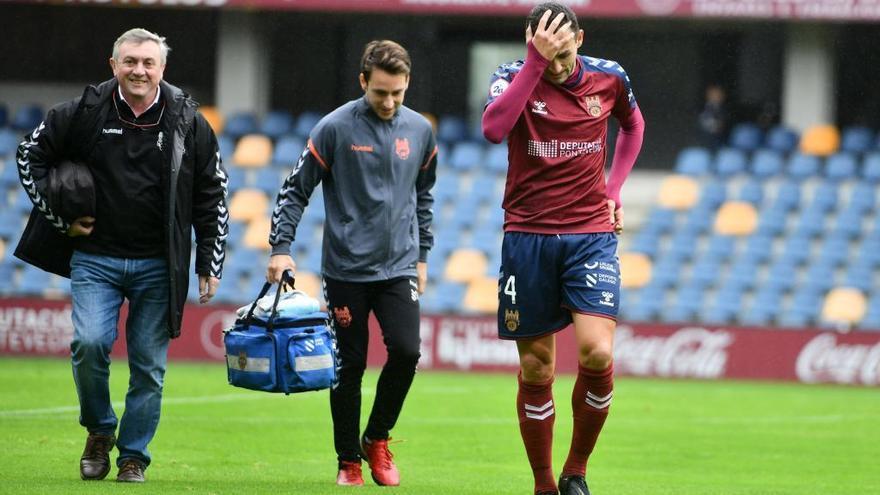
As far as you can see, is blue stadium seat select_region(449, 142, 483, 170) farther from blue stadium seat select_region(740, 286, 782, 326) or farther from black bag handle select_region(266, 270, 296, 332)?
black bag handle select_region(266, 270, 296, 332)

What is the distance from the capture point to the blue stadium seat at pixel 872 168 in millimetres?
21812

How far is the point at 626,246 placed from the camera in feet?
72.4

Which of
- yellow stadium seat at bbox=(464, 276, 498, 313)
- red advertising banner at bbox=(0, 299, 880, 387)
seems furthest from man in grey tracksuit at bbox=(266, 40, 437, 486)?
yellow stadium seat at bbox=(464, 276, 498, 313)

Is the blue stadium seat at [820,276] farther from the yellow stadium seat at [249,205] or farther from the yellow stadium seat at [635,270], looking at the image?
the yellow stadium seat at [249,205]

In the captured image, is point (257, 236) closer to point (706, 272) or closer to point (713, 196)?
point (706, 272)

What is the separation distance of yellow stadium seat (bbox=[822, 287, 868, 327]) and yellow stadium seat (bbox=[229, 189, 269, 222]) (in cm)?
796

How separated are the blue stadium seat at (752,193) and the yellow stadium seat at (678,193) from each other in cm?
72

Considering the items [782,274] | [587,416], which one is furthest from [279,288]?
[782,274]

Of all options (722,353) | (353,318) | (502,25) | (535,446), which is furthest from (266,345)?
(502,25)

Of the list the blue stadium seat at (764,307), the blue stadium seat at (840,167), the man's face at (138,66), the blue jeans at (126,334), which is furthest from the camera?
the blue stadium seat at (840,167)

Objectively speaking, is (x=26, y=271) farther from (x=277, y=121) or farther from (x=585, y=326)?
(x=585, y=326)

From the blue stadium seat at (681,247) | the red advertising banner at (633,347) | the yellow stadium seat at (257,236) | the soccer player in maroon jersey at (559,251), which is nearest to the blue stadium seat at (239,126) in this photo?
the yellow stadium seat at (257,236)

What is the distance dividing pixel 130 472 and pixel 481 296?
43.3 feet

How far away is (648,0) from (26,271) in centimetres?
942
